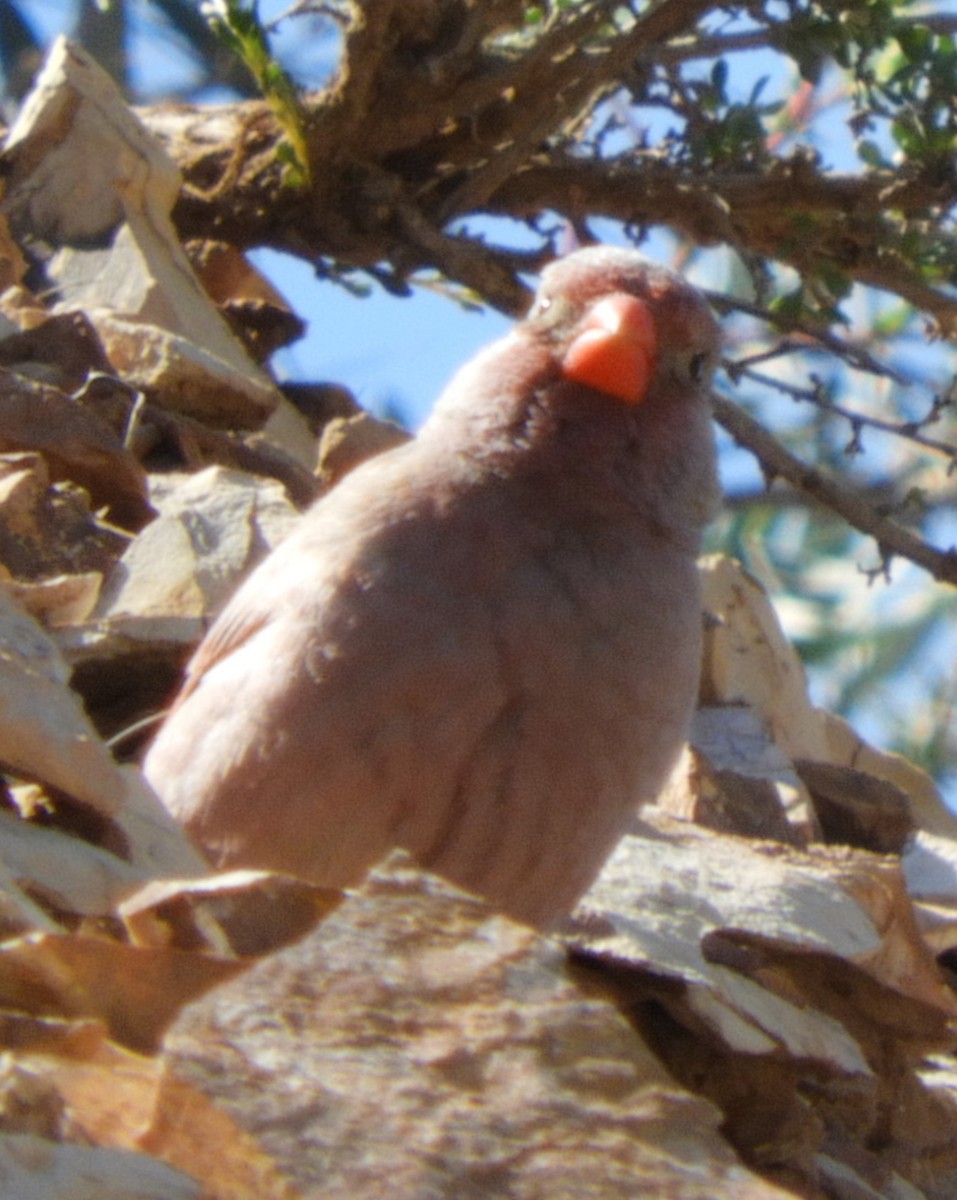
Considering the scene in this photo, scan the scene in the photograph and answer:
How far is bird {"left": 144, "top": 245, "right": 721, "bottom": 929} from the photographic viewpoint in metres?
2.96

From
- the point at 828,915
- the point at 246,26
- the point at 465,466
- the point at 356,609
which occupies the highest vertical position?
the point at 246,26

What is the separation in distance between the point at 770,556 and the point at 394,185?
10.7 feet

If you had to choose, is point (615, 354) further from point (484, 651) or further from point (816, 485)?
point (816, 485)

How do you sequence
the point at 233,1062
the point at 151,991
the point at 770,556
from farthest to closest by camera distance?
the point at 770,556 → the point at 151,991 → the point at 233,1062

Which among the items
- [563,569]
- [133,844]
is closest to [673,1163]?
[133,844]

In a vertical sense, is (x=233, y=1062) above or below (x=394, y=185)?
below

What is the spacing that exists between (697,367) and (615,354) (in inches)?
12.0

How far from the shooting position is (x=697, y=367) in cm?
348

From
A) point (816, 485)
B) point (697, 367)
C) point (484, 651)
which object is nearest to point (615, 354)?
point (697, 367)

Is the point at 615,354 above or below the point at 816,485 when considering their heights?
above

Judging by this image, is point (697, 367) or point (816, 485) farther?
point (816, 485)

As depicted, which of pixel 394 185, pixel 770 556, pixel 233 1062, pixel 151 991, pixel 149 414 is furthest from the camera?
pixel 770 556

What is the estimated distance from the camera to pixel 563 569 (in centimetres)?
312

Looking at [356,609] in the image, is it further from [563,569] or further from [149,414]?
[149,414]
